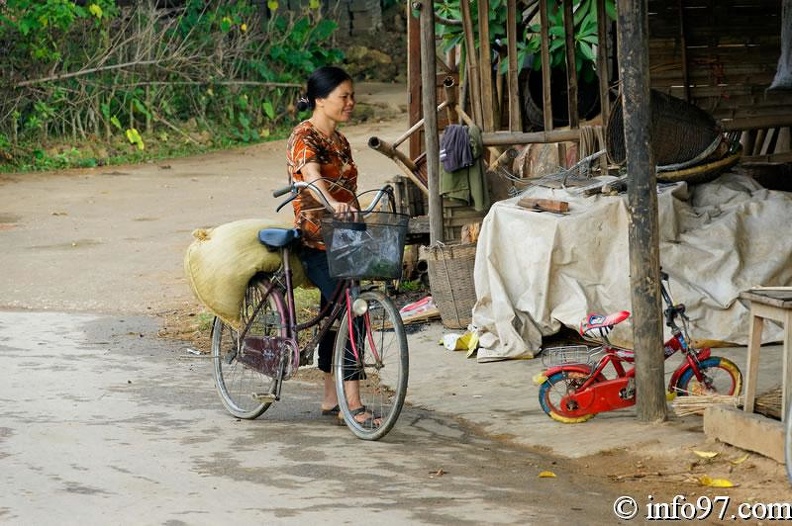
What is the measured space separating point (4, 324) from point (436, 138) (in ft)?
11.2

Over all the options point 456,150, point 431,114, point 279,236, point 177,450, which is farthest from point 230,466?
point 431,114

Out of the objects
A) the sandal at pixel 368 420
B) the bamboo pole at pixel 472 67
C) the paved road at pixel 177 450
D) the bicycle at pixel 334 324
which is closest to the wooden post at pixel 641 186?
the paved road at pixel 177 450

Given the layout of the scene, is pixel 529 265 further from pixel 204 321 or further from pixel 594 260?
pixel 204 321

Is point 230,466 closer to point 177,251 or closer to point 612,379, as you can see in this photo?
point 612,379

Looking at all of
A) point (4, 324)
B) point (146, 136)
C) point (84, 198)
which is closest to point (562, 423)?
point (4, 324)

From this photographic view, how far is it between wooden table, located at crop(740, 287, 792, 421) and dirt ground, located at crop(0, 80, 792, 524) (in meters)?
0.27

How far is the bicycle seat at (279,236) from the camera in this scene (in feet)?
20.4

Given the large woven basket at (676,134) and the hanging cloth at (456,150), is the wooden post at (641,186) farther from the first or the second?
the hanging cloth at (456,150)

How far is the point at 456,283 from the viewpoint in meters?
8.71

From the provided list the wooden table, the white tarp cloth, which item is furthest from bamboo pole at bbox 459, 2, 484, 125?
the wooden table

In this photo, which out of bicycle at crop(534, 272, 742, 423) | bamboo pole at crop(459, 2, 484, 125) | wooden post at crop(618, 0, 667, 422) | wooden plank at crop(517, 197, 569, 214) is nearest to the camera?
wooden post at crop(618, 0, 667, 422)

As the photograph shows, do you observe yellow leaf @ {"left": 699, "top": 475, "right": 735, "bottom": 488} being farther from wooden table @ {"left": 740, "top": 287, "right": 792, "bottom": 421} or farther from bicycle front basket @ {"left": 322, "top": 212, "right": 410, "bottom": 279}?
bicycle front basket @ {"left": 322, "top": 212, "right": 410, "bottom": 279}

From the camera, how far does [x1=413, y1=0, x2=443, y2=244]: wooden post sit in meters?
8.66

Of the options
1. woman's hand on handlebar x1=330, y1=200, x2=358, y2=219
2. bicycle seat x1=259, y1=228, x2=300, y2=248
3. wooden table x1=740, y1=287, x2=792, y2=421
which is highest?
woman's hand on handlebar x1=330, y1=200, x2=358, y2=219
